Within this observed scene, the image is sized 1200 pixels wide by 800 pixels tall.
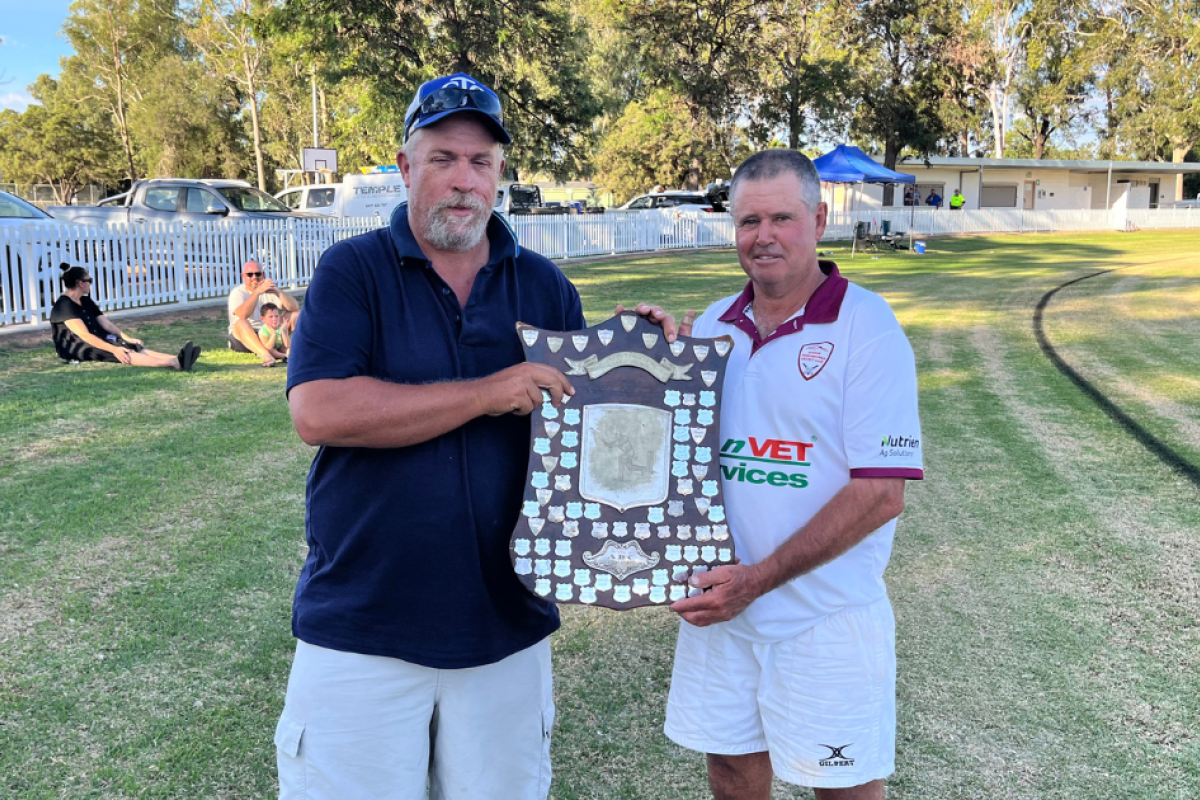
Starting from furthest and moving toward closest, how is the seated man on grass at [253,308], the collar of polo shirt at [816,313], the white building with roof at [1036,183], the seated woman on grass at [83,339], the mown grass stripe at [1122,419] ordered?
the white building with roof at [1036,183] < the seated man on grass at [253,308] < the seated woman on grass at [83,339] < the mown grass stripe at [1122,419] < the collar of polo shirt at [816,313]

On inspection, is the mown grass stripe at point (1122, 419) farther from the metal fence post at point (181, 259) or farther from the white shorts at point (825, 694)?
the metal fence post at point (181, 259)

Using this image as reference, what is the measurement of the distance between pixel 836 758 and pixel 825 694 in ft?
0.53

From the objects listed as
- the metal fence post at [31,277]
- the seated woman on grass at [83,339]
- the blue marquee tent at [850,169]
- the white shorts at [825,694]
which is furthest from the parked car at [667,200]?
the white shorts at [825,694]

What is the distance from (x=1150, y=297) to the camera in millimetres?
17078

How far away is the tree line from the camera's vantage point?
811 inches

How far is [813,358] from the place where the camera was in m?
2.29

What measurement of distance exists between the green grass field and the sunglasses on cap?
2.23 metres

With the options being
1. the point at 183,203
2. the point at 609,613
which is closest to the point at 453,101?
the point at 609,613

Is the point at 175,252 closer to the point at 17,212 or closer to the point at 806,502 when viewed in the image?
the point at 17,212

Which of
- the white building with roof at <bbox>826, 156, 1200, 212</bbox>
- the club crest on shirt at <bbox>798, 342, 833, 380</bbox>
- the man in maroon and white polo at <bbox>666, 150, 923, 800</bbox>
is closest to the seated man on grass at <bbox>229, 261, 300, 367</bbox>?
the man in maroon and white polo at <bbox>666, 150, 923, 800</bbox>

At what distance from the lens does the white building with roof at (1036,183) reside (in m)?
47.8

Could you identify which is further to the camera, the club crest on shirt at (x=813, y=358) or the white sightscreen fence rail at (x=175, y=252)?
the white sightscreen fence rail at (x=175, y=252)

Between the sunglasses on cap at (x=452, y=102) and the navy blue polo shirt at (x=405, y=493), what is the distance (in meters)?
0.28

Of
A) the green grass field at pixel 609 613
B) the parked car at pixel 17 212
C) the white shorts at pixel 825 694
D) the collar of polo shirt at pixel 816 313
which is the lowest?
the green grass field at pixel 609 613
